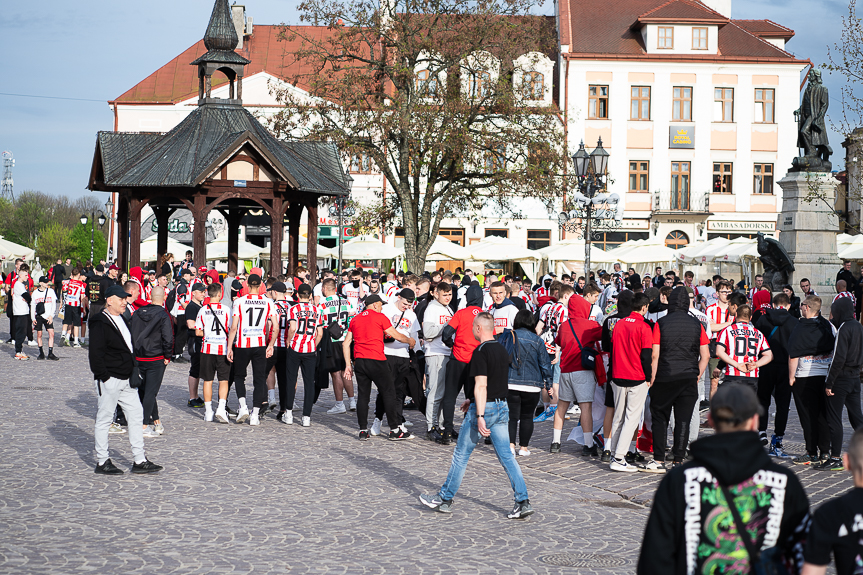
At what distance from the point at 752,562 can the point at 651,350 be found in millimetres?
6468

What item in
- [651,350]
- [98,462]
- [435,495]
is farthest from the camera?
[651,350]

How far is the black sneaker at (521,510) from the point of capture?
25.3ft

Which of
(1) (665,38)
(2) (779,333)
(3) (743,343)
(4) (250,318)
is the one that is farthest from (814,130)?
(1) (665,38)

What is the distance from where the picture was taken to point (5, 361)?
19641 millimetres

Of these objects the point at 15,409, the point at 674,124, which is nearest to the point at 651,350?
the point at 15,409

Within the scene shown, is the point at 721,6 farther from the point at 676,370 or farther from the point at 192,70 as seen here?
the point at 676,370

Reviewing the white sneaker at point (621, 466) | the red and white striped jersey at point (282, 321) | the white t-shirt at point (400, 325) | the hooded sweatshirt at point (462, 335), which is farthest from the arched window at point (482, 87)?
the white sneaker at point (621, 466)

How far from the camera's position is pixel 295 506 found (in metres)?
7.97

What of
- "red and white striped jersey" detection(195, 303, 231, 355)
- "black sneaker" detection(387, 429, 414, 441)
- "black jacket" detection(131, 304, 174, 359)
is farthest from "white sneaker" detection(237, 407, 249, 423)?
"black sneaker" detection(387, 429, 414, 441)

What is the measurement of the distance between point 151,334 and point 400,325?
3.05 meters

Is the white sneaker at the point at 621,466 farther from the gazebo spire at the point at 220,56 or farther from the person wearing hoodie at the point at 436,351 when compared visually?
the gazebo spire at the point at 220,56

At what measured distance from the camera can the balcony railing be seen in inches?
1957

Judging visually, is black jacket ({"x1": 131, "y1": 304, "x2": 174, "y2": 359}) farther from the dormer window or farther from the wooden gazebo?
the dormer window

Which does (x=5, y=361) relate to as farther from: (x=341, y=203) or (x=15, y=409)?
(x=341, y=203)
